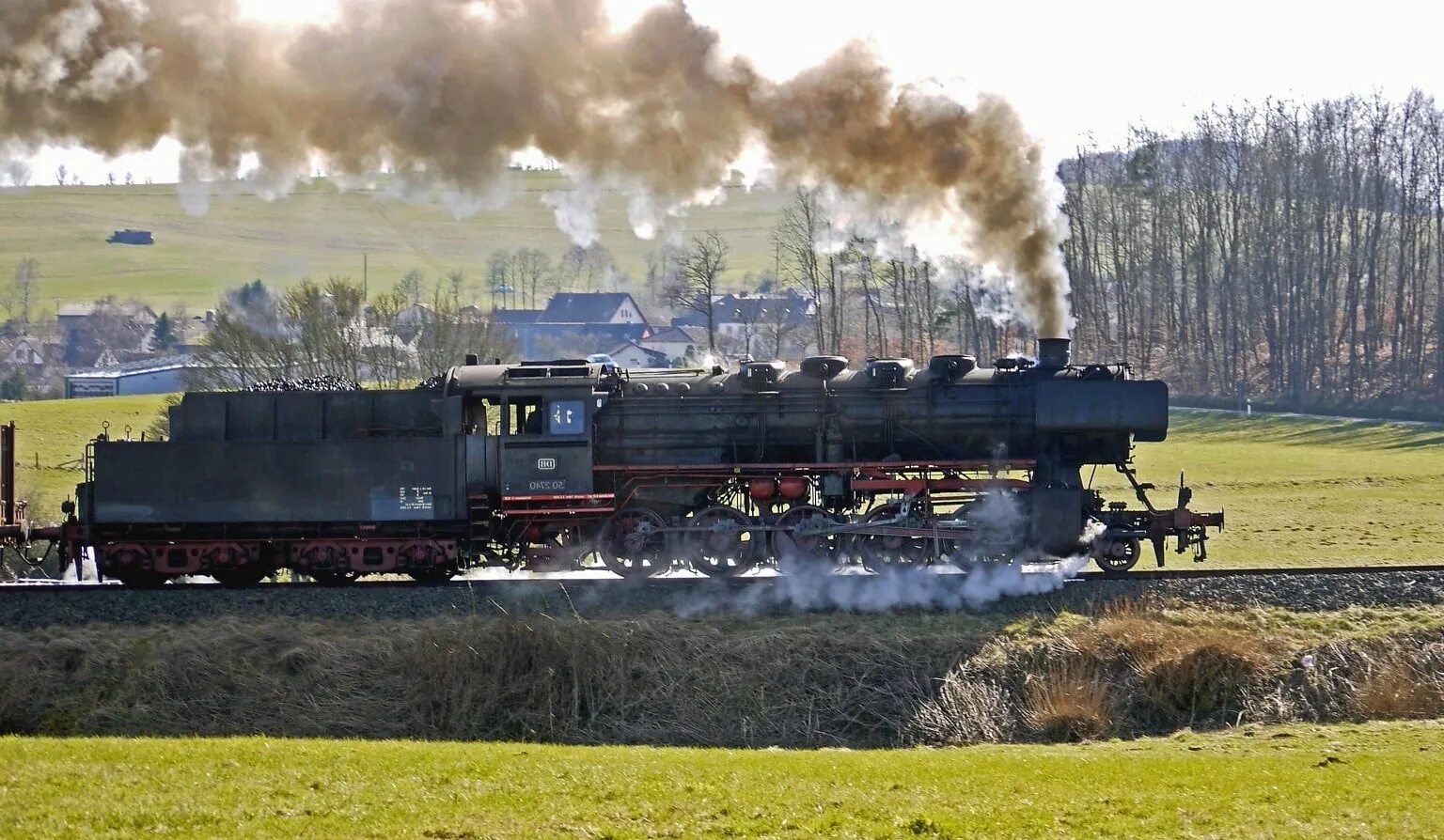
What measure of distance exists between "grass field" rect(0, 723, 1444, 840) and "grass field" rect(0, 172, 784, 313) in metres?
76.9

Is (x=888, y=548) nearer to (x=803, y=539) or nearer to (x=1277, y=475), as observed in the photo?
(x=803, y=539)

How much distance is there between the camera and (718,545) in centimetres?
2384

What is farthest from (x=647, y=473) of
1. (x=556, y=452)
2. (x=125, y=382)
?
(x=125, y=382)

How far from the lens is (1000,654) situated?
20.5 metres

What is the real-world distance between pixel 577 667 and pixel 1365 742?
1071 centimetres

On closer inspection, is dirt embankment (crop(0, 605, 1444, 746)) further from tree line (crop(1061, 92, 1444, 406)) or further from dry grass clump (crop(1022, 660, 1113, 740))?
tree line (crop(1061, 92, 1444, 406))

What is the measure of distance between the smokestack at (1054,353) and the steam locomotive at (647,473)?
0.05 metres

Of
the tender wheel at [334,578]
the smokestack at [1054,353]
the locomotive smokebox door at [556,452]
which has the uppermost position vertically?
the smokestack at [1054,353]

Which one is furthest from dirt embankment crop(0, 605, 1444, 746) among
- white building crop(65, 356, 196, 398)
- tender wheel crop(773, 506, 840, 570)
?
white building crop(65, 356, 196, 398)

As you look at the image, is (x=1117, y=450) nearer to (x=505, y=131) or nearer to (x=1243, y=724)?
(x=1243, y=724)

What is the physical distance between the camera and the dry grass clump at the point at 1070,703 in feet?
62.7

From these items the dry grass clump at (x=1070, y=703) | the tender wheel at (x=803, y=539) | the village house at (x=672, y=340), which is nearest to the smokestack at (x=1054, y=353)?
the tender wheel at (x=803, y=539)

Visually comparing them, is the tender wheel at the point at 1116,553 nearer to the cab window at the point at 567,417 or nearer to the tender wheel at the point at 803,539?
the tender wheel at the point at 803,539

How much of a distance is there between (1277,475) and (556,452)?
31.5m
